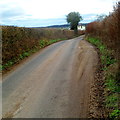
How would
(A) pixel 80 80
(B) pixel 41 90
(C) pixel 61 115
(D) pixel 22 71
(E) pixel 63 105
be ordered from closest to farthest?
(C) pixel 61 115, (E) pixel 63 105, (B) pixel 41 90, (A) pixel 80 80, (D) pixel 22 71

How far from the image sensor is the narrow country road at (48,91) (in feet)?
16.3

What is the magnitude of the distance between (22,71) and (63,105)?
4454 mm

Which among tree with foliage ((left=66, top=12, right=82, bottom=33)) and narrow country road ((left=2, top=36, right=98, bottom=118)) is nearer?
narrow country road ((left=2, top=36, right=98, bottom=118))

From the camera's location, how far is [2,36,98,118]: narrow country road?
4957 mm

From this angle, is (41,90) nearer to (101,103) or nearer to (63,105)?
(63,105)

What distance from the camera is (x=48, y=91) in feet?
20.8

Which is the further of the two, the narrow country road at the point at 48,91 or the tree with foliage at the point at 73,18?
the tree with foliage at the point at 73,18

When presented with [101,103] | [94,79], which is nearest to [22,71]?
[94,79]

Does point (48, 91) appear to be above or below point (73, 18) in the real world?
below

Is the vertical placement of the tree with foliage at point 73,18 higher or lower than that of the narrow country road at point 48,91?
higher

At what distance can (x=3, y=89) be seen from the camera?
22.2 feet

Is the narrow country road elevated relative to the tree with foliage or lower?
lower

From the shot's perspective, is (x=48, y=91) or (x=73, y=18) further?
(x=73, y=18)

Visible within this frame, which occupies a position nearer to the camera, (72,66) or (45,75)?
(45,75)
